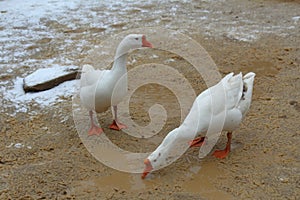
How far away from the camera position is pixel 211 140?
135 inches

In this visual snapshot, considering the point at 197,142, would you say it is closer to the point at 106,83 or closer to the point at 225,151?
the point at 225,151

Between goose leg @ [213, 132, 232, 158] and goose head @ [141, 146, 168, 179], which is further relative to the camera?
goose leg @ [213, 132, 232, 158]

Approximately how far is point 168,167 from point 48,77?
6.61ft

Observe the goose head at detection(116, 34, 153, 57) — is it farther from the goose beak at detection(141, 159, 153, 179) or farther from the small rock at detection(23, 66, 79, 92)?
the small rock at detection(23, 66, 79, 92)

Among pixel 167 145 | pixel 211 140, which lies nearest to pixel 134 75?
pixel 211 140

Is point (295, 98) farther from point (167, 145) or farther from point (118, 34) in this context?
point (118, 34)

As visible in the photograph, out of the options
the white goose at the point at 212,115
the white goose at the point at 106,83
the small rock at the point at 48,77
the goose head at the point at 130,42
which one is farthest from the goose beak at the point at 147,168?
the small rock at the point at 48,77

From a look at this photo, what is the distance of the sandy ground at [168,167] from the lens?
2.89 meters

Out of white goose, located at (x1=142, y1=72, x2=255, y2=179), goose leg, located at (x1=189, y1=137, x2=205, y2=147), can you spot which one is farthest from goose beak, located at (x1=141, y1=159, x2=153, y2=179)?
goose leg, located at (x1=189, y1=137, x2=205, y2=147)

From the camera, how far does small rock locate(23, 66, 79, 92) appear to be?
14.6ft

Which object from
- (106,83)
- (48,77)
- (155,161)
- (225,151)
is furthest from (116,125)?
(48,77)

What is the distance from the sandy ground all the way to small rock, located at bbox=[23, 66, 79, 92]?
0.32 m

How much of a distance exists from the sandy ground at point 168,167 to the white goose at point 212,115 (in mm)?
152

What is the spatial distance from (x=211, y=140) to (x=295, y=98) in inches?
47.5
